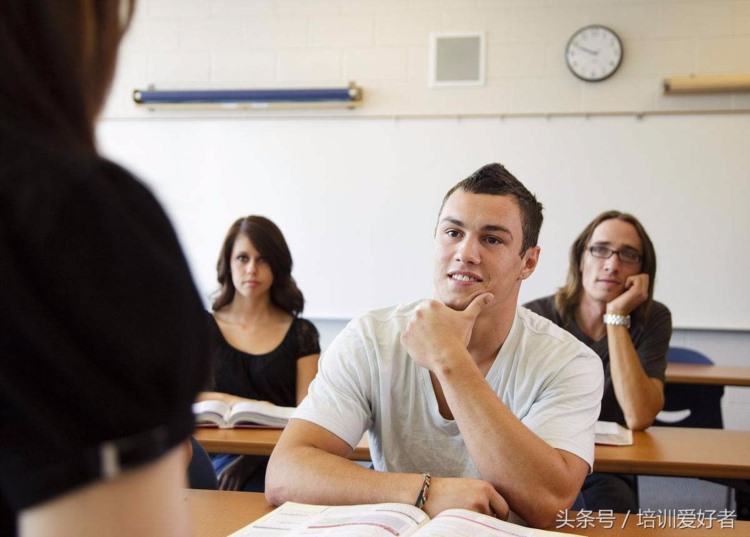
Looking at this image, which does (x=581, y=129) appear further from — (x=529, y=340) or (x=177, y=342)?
(x=177, y=342)

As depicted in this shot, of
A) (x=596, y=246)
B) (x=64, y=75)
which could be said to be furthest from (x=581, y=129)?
(x=64, y=75)

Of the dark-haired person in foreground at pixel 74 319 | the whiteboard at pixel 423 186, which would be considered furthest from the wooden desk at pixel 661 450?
the whiteboard at pixel 423 186

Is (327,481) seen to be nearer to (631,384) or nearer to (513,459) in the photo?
(513,459)

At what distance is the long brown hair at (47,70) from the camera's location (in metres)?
0.43

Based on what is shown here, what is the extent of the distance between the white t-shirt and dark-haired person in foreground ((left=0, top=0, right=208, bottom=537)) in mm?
1121

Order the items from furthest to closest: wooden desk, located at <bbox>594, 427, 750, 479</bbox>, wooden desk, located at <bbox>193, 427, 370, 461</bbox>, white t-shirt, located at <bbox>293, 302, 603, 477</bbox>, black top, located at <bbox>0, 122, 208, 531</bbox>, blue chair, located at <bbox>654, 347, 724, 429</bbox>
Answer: blue chair, located at <bbox>654, 347, 724, 429</bbox>, wooden desk, located at <bbox>193, 427, 370, 461</bbox>, wooden desk, located at <bbox>594, 427, 750, 479</bbox>, white t-shirt, located at <bbox>293, 302, 603, 477</bbox>, black top, located at <bbox>0, 122, 208, 531</bbox>

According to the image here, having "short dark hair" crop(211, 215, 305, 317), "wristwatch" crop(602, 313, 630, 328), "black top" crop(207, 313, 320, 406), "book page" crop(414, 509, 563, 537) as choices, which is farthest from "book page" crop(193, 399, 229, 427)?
"wristwatch" crop(602, 313, 630, 328)

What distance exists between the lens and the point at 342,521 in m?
1.15

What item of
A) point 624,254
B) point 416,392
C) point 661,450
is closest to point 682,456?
point 661,450

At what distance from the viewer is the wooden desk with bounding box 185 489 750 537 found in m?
1.27

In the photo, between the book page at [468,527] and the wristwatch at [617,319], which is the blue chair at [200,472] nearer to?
the book page at [468,527]

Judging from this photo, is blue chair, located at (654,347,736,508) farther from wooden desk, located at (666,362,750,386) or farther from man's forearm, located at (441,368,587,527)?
man's forearm, located at (441,368,587,527)

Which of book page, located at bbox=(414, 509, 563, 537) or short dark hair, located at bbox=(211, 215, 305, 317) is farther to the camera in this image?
short dark hair, located at bbox=(211, 215, 305, 317)

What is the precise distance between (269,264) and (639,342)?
56.4 inches
